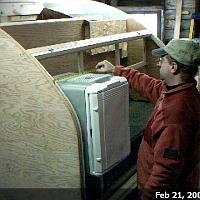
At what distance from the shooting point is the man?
1456 millimetres

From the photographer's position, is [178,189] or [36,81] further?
[178,189]

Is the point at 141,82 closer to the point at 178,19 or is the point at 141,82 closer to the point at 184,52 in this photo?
the point at 184,52

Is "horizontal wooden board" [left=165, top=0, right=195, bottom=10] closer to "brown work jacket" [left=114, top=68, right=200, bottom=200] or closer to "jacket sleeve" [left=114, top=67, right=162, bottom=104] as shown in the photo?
"jacket sleeve" [left=114, top=67, right=162, bottom=104]

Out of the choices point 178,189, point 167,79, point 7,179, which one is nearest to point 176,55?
point 167,79

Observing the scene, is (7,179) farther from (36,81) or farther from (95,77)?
(95,77)

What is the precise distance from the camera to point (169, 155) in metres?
1.45

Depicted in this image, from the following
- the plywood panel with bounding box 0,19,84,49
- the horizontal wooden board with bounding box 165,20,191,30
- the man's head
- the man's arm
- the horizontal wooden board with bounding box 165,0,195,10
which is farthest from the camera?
the horizontal wooden board with bounding box 165,20,191,30

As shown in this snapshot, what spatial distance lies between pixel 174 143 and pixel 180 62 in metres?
0.38

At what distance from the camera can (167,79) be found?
1.58 metres

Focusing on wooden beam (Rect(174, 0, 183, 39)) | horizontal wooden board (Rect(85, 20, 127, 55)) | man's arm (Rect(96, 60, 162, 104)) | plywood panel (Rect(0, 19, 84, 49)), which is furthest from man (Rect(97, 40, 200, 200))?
wooden beam (Rect(174, 0, 183, 39))

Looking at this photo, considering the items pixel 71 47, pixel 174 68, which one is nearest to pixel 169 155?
pixel 174 68

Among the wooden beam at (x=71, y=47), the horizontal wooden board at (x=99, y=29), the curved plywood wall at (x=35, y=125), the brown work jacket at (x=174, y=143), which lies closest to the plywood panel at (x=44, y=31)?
the horizontal wooden board at (x=99, y=29)

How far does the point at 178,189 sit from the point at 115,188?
0.53m

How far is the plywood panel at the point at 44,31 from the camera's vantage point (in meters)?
2.28
